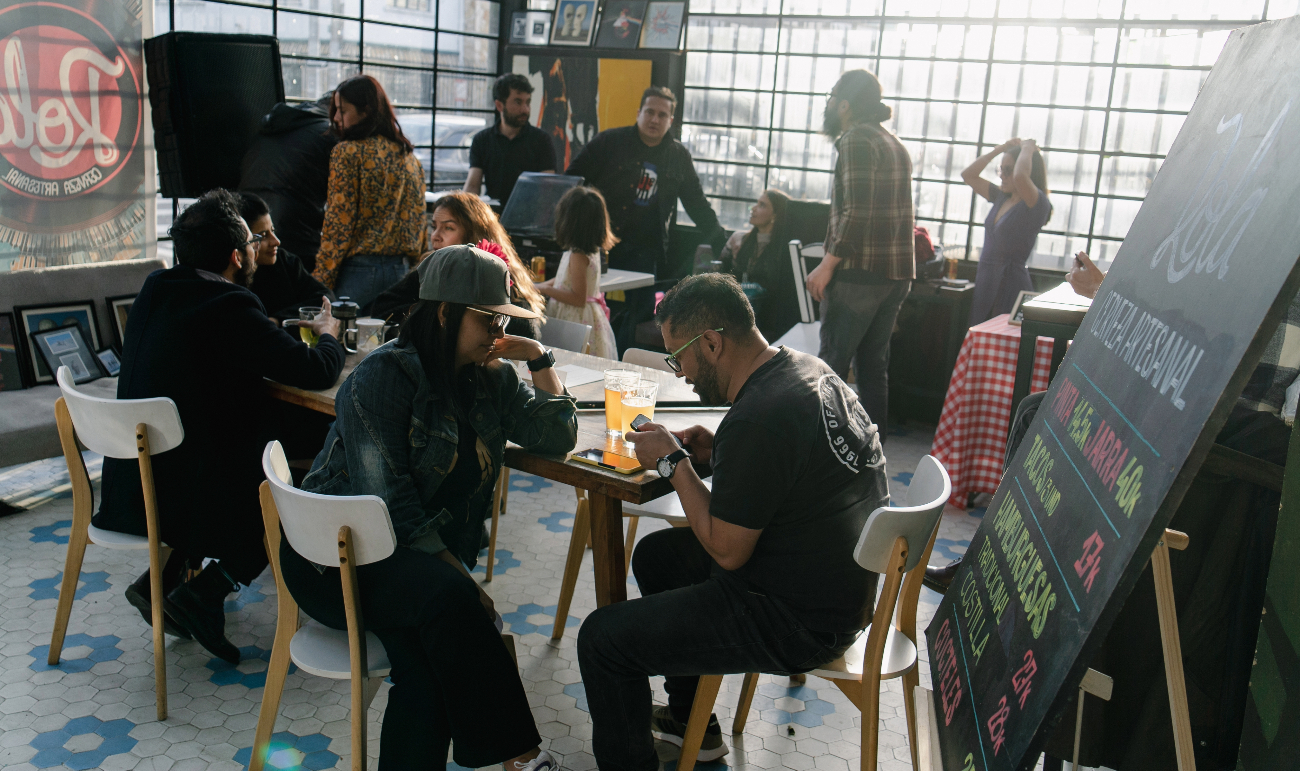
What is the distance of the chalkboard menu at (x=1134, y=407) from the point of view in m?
1.09

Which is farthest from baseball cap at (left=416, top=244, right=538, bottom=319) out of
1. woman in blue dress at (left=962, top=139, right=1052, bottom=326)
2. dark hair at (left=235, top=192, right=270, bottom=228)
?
woman in blue dress at (left=962, top=139, right=1052, bottom=326)

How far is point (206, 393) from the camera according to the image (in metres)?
2.54

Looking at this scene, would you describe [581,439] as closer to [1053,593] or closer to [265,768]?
[265,768]

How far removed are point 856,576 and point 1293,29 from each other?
1165 mm

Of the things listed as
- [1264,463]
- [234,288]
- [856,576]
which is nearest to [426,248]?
[234,288]

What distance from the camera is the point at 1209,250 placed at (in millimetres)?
1274

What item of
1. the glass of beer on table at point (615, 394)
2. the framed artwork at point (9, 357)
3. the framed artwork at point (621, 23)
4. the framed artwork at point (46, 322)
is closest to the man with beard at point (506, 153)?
the framed artwork at point (621, 23)

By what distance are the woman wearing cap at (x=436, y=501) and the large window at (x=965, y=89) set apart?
451cm

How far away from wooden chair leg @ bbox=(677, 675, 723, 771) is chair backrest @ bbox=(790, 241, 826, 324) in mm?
3012

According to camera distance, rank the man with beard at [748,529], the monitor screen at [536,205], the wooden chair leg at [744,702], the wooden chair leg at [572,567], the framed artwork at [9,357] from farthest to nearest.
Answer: the monitor screen at [536,205]
the framed artwork at [9,357]
the wooden chair leg at [572,567]
the wooden chair leg at [744,702]
the man with beard at [748,529]

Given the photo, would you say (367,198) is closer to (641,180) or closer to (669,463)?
(641,180)

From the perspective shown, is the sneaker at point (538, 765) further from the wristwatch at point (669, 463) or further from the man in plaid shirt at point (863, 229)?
the man in plaid shirt at point (863, 229)

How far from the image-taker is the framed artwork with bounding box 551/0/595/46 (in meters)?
6.98

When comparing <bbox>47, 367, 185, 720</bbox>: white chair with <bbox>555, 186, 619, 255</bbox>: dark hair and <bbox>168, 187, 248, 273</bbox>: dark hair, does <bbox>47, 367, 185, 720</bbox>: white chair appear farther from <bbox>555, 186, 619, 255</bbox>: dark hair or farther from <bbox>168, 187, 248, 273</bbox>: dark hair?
<bbox>555, 186, 619, 255</bbox>: dark hair
